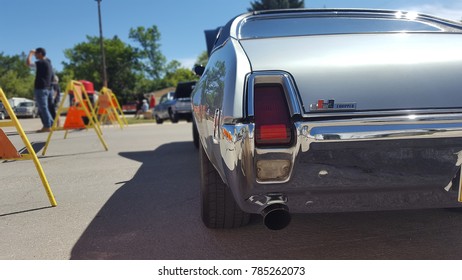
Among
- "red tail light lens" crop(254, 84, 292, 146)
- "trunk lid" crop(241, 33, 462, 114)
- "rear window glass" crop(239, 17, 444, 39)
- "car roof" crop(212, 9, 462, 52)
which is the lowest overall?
"red tail light lens" crop(254, 84, 292, 146)

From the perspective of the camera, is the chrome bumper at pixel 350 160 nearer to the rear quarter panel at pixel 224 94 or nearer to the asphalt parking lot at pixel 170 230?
the rear quarter panel at pixel 224 94

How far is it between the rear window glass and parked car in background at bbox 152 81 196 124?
10277 millimetres

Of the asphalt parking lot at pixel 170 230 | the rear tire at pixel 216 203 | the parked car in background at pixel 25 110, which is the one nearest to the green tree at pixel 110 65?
the parked car in background at pixel 25 110

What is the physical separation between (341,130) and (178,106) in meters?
12.9

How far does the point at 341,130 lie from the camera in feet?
5.97

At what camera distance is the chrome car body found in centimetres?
182

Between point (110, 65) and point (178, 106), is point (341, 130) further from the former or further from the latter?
point (110, 65)

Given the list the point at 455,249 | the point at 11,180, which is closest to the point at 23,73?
the point at 11,180

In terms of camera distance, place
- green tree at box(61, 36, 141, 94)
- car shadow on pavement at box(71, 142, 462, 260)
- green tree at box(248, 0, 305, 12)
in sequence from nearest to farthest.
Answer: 1. car shadow on pavement at box(71, 142, 462, 260)
2. green tree at box(248, 0, 305, 12)
3. green tree at box(61, 36, 141, 94)

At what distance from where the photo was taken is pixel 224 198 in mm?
2471

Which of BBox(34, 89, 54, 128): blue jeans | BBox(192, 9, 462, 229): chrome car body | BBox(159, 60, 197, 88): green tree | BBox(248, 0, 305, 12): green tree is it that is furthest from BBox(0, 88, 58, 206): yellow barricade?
BBox(159, 60, 197, 88): green tree

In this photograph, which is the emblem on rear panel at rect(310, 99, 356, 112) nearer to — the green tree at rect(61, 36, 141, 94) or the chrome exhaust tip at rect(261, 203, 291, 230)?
the chrome exhaust tip at rect(261, 203, 291, 230)

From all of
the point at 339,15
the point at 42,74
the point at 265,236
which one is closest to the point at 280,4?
the point at 42,74

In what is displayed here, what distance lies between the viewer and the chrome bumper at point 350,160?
181 cm
